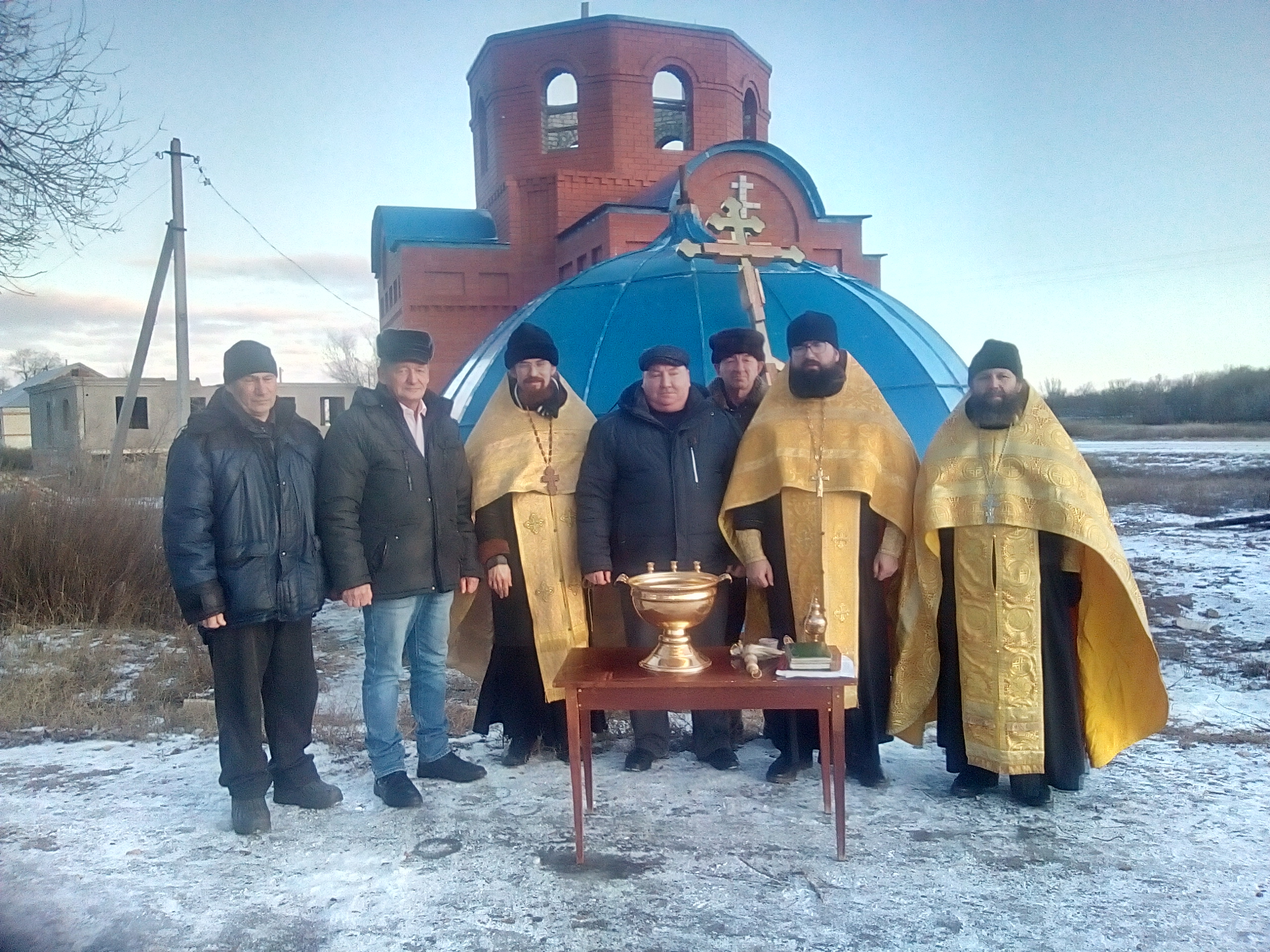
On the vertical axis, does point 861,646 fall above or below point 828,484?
below

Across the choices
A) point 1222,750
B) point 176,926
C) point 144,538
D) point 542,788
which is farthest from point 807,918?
point 144,538

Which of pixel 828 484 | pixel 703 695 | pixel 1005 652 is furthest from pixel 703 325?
pixel 703 695

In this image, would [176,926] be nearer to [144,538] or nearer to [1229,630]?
[144,538]

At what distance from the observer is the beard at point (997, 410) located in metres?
3.92

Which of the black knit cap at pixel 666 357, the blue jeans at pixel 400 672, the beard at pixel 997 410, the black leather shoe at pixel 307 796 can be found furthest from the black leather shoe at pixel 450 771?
the beard at pixel 997 410

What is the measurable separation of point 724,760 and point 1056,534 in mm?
1658

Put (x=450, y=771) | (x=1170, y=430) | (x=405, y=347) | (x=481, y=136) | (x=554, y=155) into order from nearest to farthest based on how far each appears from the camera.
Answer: (x=405, y=347)
(x=450, y=771)
(x=554, y=155)
(x=481, y=136)
(x=1170, y=430)

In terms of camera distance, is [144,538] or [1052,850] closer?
[1052,850]

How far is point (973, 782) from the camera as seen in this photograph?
4.04 metres

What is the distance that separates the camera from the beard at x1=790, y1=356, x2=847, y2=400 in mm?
4152

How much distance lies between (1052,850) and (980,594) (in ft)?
3.07

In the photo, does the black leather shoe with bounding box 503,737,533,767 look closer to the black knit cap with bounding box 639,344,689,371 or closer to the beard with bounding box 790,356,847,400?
the black knit cap with bounding box 639,344,689,371

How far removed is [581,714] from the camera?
3.69 meters

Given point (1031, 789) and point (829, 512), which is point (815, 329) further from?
point (1031, 789)
